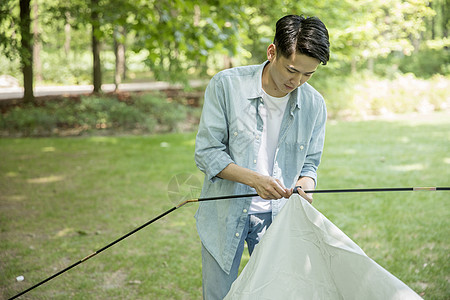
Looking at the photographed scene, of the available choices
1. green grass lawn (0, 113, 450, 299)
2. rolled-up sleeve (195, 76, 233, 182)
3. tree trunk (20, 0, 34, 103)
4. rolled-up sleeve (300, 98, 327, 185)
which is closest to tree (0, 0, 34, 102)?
tree trunk (20, 0, 34, 103)

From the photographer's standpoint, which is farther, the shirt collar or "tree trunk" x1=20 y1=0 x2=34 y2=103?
"tree trunk" x1=20 y1=0 x2=34 y2=103

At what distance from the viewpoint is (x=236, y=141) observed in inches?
80.0

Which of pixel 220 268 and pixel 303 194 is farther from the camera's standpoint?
pixel 220 268

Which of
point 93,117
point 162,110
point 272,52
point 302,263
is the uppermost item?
point 272,52

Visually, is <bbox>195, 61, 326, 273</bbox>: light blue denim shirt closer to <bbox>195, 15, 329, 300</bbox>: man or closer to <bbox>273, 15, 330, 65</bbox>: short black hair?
<bbox>195, 15, 329, 300</bbox>: man

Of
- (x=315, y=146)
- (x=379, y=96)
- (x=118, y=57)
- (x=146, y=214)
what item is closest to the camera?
(x=315, y=146)

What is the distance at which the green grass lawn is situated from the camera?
3.77 m

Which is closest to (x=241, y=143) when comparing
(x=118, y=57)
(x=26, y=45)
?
(x=26, y=45)

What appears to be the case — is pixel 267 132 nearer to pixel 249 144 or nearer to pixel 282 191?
pixel 249 144

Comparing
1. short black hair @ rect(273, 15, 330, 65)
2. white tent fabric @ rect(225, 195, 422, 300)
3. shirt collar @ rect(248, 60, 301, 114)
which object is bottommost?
white tent fabric @ rect(225, 195, 422, 300)

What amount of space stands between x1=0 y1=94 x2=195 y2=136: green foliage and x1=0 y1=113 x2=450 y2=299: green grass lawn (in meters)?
1.18

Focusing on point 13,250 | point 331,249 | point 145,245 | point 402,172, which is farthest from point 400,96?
point 331,249

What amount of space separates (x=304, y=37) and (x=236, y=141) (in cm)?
53

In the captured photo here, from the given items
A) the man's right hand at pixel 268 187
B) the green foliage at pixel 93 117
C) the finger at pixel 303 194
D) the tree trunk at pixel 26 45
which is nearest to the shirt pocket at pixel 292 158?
the finger at pixel 303 194
